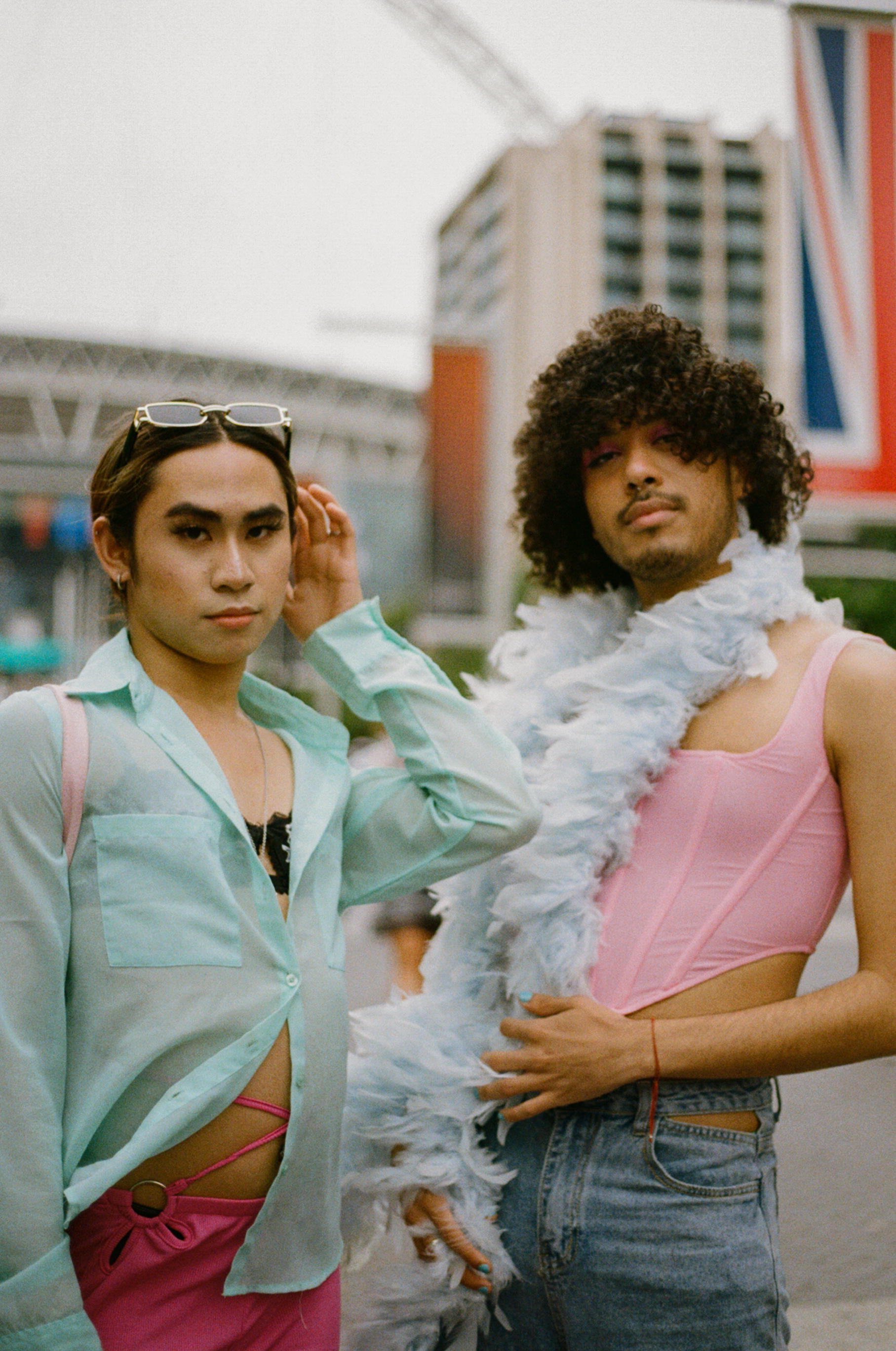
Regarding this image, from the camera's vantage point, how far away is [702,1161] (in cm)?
160

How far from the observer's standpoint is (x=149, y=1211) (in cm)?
137

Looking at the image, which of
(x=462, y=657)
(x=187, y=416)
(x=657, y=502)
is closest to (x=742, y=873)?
(x=657, y=502)

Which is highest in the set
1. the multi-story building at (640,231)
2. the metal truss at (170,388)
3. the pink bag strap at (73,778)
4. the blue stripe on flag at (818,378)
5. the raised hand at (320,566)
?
the multi-story building at (640,231)

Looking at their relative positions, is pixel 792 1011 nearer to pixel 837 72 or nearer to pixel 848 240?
pixel 848 240

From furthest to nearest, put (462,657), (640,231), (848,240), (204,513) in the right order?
1. (640,231)
2. (462,657)
3. (848,240)
4. (204,513)

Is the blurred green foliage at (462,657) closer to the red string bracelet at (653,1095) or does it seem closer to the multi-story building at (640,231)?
the red string bracelet at (653,1095)

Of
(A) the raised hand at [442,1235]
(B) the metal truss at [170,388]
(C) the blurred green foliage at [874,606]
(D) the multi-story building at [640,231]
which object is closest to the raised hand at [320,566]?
(A) the raised hand at [442,1235]

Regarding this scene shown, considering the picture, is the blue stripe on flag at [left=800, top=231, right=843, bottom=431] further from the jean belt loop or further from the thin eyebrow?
the thin eyebrow

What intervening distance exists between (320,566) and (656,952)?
31.0 inches

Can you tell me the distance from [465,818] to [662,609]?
1.96 ft

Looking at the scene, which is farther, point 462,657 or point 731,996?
point 462,657

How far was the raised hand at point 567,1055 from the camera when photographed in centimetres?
159

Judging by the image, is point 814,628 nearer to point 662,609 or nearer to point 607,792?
point 662,609

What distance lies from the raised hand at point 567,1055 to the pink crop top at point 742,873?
0.20 feet
